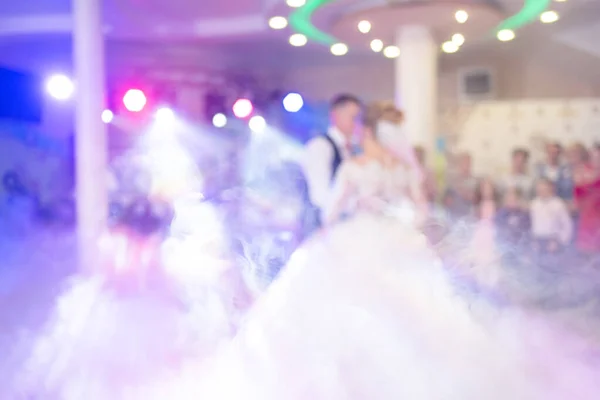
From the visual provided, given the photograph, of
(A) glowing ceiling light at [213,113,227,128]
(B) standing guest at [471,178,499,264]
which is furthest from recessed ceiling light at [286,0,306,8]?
(B) standing guest at [471,178,499,264]

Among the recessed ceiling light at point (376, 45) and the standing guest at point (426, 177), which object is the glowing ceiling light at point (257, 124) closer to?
the recessed ceiling light at point (376, 45)

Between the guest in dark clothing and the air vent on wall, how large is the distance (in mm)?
827

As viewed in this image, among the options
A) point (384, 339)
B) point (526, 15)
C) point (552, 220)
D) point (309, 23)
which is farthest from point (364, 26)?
point (384, 339)

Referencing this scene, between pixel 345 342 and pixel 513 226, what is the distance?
1559 millimetres

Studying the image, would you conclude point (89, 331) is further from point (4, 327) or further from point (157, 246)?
point (157, 246)

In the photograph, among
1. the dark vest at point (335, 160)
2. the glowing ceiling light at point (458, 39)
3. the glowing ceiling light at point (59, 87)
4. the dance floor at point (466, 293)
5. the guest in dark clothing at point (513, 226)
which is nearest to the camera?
the dance floor at point (466, 293)

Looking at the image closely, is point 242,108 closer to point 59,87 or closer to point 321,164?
point 59,87

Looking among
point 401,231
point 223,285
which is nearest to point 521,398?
point 401,231

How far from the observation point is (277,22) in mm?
3666

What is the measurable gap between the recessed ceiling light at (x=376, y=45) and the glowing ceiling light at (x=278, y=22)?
533mm

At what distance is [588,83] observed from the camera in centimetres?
394

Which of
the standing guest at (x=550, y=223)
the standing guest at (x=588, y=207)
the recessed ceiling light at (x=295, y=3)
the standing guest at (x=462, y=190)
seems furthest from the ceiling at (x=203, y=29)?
the standing guest at (x=550, y=223)

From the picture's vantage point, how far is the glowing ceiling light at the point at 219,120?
443 cm

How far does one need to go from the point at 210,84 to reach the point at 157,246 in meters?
1.65
